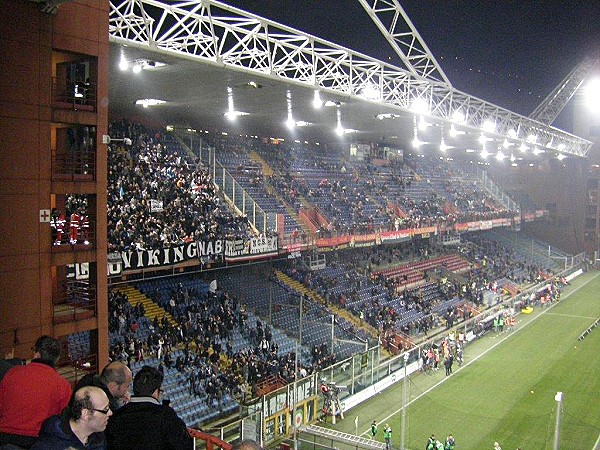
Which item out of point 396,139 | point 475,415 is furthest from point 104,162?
point 396,139

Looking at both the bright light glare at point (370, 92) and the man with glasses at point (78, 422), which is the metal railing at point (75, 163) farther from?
the bright light glare at point (370, 92)

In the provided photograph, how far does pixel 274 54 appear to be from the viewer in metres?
21.3

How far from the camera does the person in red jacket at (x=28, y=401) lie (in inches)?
193

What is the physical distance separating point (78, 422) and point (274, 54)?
1862 centimetres

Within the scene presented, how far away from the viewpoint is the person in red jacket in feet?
16.1

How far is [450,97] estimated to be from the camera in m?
34.0

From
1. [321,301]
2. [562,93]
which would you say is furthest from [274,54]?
[562,93]

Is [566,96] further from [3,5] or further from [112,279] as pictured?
[3,5]

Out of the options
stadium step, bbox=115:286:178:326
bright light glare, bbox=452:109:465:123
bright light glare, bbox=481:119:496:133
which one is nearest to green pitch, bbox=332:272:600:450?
stadium step, bbox=115:286:178:326

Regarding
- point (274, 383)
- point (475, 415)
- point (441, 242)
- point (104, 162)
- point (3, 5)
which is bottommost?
point (475, 415)

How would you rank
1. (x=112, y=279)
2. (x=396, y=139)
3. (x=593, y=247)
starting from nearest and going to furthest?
1. (x=112, y=279)
2. (x=396, y=139)
3. (x=593, y=247)

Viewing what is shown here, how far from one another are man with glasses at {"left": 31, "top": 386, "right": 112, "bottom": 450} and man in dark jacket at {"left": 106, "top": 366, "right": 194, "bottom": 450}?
253mm

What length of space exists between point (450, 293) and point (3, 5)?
34.9 meters

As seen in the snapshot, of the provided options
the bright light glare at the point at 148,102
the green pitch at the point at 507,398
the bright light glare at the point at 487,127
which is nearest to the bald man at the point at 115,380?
the green pitch at the point at 507,398
